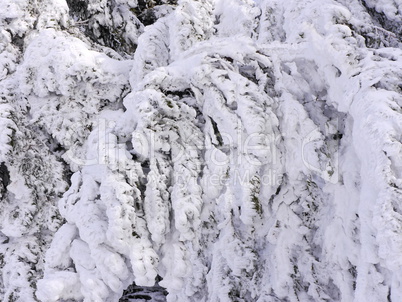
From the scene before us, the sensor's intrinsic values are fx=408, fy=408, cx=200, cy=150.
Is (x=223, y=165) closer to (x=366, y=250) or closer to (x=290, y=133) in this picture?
(x=290, y=133)

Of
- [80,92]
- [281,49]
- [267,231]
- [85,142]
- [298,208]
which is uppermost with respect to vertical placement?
[281,49]

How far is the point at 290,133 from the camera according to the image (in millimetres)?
2107

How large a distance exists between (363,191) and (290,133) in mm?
556

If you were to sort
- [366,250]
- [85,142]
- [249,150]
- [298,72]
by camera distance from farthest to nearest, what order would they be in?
1. [85,142]
2. [298,72]
3. [249,150]
4. [366,250]

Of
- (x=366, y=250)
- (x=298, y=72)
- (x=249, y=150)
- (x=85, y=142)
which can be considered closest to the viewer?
(x=366, y=250)

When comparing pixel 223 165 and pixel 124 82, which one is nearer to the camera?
pixel 223 165

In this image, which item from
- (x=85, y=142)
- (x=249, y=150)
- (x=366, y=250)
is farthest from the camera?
(x=85, y=142)

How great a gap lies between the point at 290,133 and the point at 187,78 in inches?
27.6

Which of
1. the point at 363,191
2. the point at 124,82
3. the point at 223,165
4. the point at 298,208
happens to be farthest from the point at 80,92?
the point at 363,191

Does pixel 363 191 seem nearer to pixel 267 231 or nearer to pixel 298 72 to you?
pixel 267 231

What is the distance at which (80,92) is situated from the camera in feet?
10.2

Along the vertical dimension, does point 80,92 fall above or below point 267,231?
below

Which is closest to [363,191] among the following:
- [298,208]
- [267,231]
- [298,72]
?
[298,208]

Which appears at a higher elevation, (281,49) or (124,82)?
(281,49)
